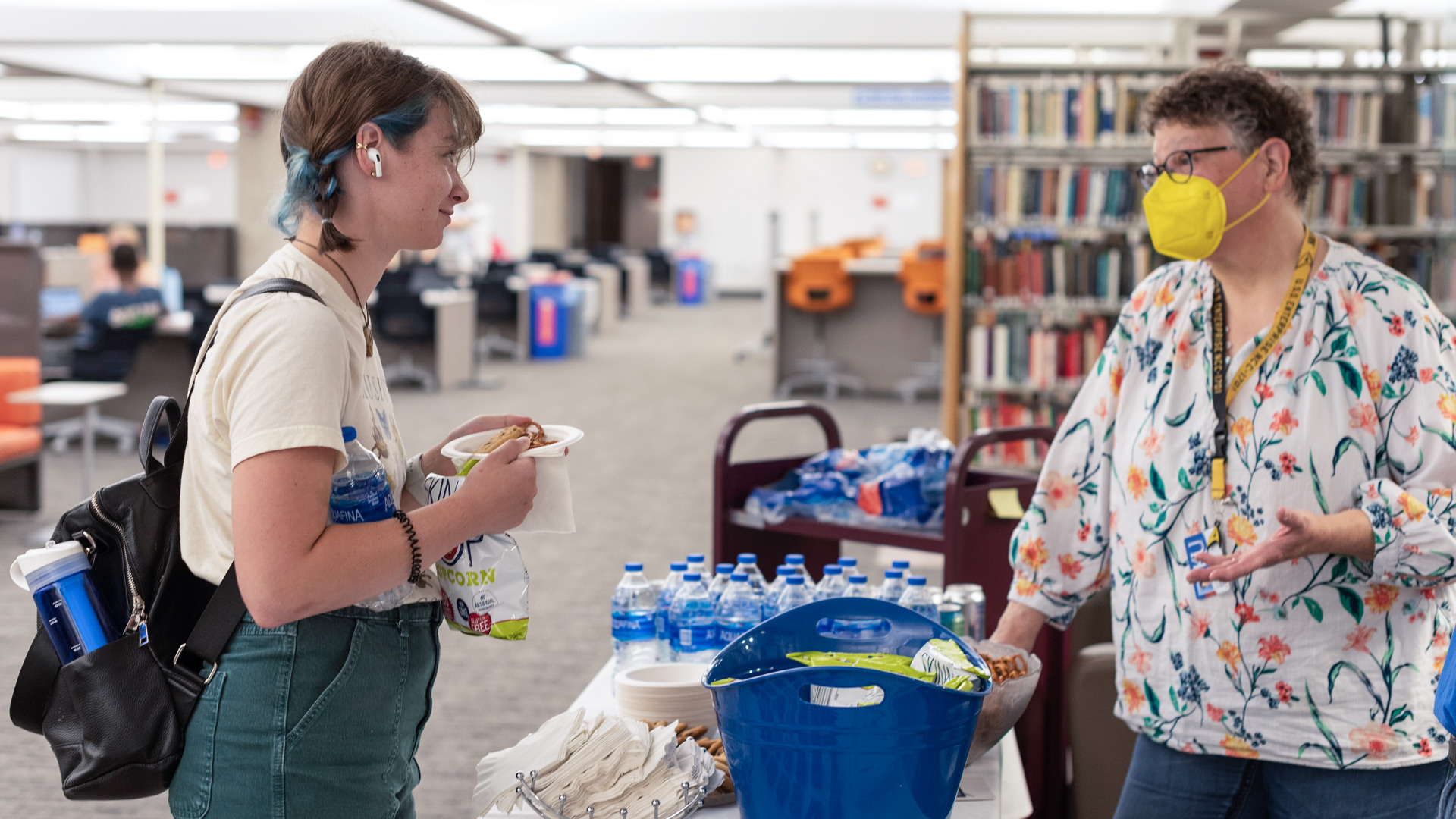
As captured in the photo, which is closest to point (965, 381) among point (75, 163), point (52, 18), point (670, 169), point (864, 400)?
point (864, 400)

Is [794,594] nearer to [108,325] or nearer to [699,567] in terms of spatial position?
[699,567]

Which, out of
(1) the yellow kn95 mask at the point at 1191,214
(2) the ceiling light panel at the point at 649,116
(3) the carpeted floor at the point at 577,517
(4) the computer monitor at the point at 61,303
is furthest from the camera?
(2) the ceiling light panel at the point at 649,116

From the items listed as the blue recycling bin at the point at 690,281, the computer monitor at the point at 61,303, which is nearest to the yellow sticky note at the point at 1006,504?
the computer monitor at the point at 61,303

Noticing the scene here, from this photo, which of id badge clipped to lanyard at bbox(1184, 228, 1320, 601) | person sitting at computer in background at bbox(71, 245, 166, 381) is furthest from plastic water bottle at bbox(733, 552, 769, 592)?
person sitting at computer in background at bbox(71, 245, 166, 381)

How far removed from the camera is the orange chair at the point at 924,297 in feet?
35.1

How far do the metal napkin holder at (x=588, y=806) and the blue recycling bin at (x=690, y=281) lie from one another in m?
22.5

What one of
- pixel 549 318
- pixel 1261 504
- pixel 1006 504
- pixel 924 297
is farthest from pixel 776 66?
pixel 1261 504

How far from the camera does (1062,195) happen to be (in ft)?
21.8

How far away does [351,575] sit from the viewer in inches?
50.9

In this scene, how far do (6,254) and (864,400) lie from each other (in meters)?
6.98

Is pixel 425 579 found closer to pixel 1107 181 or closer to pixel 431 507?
pixel 431 507

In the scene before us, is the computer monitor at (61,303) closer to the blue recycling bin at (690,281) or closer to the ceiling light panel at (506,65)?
the ceiling light panel at (506,65)

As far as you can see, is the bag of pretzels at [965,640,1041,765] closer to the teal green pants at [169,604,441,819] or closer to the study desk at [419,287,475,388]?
the teal green pants at [169,604,441,819]

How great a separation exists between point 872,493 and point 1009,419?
438 centimetres
